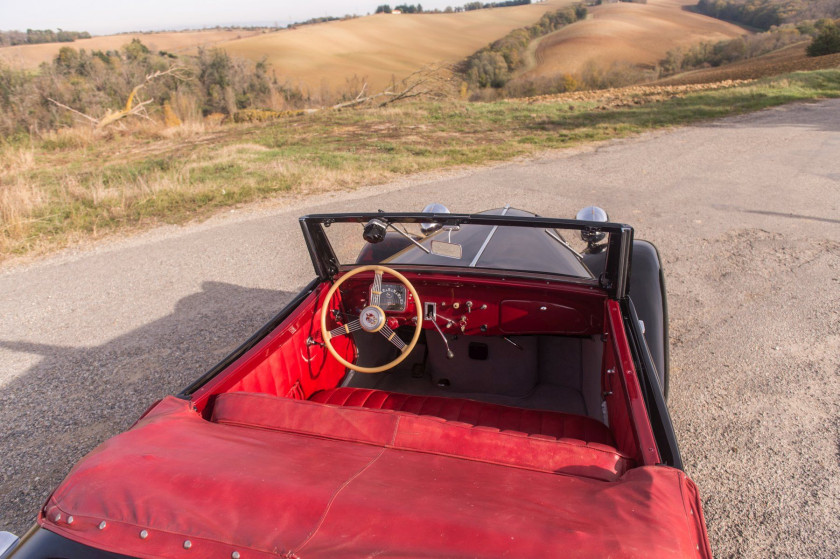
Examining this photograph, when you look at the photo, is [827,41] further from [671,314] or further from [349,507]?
[349,507]

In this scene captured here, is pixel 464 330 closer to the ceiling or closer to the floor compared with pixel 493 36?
closer to the floor

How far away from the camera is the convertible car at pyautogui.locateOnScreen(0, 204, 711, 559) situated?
4.38 ft

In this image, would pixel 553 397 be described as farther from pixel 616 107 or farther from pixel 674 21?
pixel 674 21

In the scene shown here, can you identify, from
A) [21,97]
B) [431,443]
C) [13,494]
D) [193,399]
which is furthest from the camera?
[21,97]

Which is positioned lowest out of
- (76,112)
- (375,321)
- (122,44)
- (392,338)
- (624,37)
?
(392,338)

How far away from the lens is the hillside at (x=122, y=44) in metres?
29.1

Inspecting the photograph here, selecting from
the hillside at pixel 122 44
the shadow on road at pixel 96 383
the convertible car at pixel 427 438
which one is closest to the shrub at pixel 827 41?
the hillside at pixel 122 44

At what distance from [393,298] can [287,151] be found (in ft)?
31.7

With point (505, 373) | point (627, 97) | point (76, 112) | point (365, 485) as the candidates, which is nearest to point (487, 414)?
point (505, 373)

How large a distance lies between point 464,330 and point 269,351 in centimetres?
115

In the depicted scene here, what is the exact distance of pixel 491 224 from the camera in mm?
2477

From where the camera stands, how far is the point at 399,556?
4.15 ft

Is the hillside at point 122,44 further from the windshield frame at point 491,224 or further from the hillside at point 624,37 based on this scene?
the hillside at point 624,37

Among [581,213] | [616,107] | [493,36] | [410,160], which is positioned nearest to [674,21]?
[493,36]
